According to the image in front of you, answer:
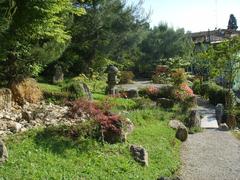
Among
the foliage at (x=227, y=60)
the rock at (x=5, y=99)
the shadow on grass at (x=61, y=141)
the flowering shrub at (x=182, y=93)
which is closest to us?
the shadow on grass at (x=61, y=141)

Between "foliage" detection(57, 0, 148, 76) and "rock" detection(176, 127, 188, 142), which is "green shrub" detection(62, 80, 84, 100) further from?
"foliage" detection(57, 0, 148, 76)

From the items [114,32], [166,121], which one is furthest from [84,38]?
[166,121]

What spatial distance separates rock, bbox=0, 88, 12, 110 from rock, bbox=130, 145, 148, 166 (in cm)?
408

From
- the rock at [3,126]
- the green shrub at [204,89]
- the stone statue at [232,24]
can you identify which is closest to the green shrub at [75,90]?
the rock at [3,126]

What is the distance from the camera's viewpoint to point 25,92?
13539 mm

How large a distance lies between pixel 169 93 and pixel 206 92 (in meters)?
7.57

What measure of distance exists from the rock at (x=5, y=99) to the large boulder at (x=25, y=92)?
0.78 m

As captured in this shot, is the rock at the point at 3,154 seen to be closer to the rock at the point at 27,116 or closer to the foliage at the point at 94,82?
the rock at the point at 27,116

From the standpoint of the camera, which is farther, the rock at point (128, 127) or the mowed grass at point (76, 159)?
the rock at point (128, 127)

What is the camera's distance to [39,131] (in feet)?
30.9

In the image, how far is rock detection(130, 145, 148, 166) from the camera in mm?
9625

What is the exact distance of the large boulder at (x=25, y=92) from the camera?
13183mm

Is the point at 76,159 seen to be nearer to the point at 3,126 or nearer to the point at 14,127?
the point at 14,127

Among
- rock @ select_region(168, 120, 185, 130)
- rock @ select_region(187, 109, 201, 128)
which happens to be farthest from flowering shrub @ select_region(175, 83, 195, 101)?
rock @ select_region(168, 120, 185, 130)
